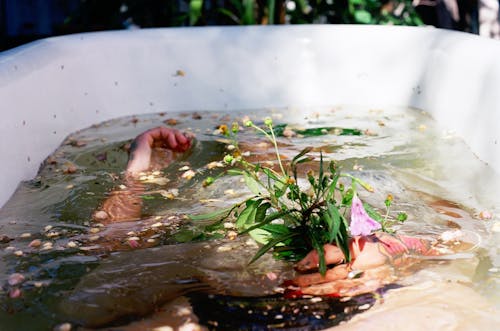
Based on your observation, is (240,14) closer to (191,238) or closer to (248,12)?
(248,12)

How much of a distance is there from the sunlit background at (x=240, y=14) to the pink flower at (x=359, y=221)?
311 centimetres

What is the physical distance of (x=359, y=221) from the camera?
4.85 ft

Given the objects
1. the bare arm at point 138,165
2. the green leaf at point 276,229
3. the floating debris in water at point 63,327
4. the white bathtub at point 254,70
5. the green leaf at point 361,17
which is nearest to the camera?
the floating debris in water at point 63,327

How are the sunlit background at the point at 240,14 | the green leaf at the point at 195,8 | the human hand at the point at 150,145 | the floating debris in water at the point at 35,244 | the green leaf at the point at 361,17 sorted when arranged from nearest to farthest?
the floating debris in water at the point at 35,244 → the human hand at the point at 150,145 → the green leaf at the point at 195,8 → the sunlit background at the point at 240,14 → the green leaf at the point at 361,17

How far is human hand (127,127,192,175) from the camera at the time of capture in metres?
2.29

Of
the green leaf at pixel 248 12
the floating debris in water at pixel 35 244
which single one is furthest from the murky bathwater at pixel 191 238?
the green leaf at pixel 248 12

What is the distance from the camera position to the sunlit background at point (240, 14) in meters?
4.67

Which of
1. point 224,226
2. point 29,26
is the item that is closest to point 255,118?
point 224,226

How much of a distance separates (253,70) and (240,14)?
1.40 metres

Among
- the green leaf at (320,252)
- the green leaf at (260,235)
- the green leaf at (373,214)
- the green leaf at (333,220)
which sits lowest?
the green leaf at (260,235)

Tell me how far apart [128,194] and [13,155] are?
35 centimetres

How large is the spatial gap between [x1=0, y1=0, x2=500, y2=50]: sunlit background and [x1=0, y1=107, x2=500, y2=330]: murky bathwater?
6.84 feet

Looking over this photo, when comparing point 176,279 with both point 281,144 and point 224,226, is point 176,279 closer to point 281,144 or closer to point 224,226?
point 224,226

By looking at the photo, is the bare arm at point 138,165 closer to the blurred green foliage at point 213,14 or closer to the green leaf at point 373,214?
the green leaf at point 373,214
